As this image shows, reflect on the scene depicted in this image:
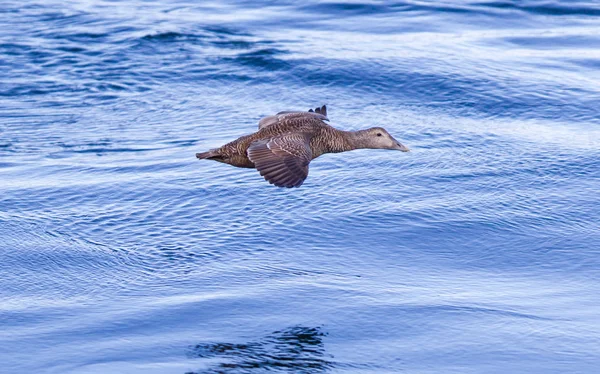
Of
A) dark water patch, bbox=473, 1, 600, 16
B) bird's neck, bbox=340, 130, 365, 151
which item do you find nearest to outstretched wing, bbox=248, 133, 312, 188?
bird's neck, bbox=340, 130, 365, 151

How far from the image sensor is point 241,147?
1236cm

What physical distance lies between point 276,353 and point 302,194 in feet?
18.2

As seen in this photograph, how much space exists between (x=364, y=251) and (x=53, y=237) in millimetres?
4021

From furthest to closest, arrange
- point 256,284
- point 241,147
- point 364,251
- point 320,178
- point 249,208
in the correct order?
point 320,178, point 249,208, point 364,251, point 256,284, point 241,147

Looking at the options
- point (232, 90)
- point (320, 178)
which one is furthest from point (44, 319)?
point (232, 90)

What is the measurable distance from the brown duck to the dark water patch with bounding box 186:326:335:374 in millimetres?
1754

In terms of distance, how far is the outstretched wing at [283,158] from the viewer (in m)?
11.4

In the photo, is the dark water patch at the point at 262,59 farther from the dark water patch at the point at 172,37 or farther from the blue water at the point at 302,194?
the dark water patch at the point at 172,37

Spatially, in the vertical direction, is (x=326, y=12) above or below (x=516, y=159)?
above

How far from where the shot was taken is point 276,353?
38.9 ft

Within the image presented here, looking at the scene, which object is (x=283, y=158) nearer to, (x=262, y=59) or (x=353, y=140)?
(x=353, y=140)

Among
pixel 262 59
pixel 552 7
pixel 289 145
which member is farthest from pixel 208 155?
pixel 552 7

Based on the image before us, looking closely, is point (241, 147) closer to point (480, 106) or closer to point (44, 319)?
point (44, 319)

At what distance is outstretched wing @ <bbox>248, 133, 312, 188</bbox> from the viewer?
11375 mm
